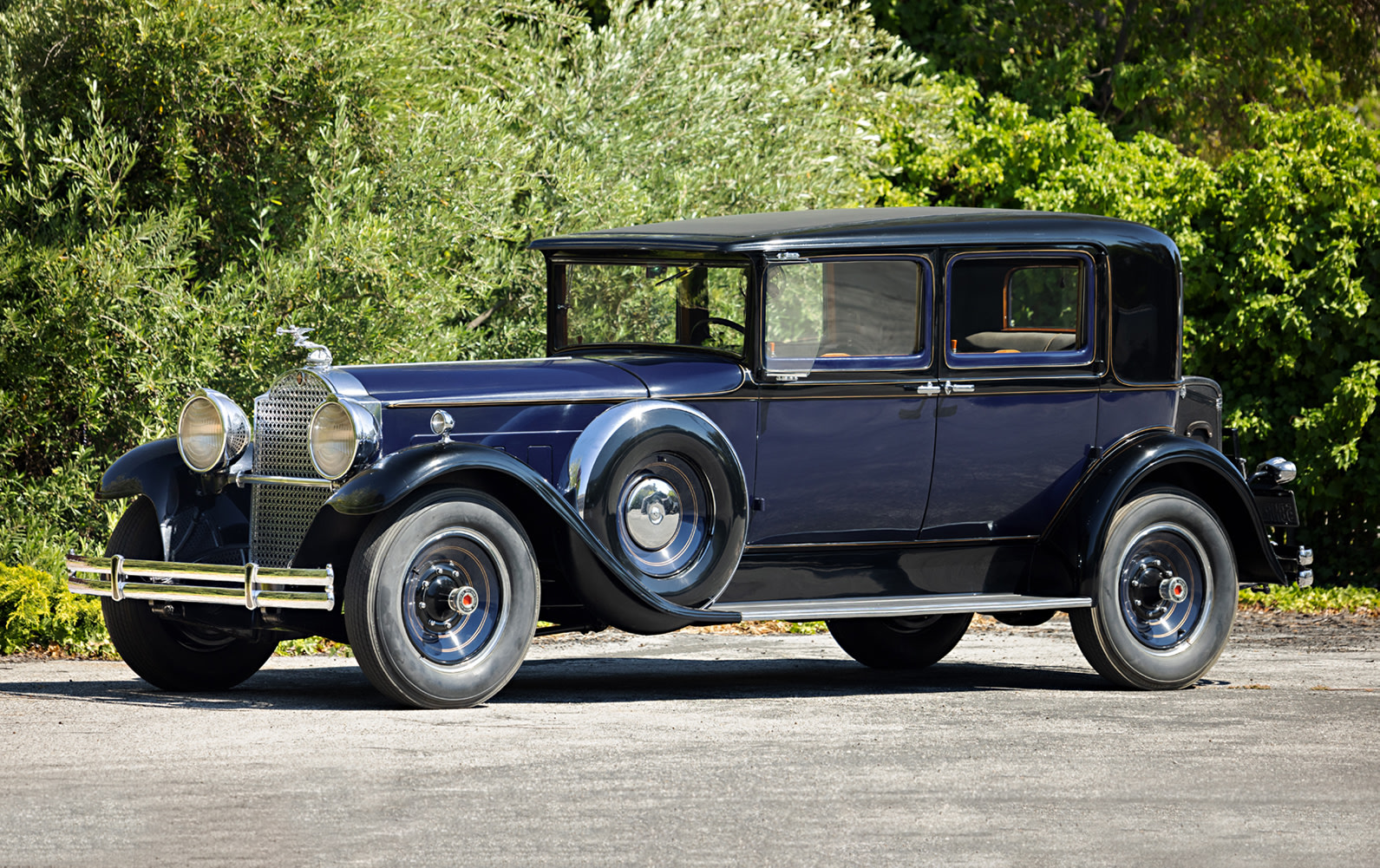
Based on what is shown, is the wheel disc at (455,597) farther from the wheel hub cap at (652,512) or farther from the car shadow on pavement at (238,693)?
the wheel hub cap at (652,512)

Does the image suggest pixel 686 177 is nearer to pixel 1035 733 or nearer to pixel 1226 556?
pixel 1226 556

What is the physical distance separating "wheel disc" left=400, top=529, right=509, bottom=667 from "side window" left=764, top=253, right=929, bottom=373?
1.53 metres

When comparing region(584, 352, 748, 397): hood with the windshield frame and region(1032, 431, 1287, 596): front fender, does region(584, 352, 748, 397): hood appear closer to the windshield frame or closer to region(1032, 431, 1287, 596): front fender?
the windshield frame

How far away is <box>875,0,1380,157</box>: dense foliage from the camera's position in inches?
794

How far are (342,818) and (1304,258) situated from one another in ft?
34.2

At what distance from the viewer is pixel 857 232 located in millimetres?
7625

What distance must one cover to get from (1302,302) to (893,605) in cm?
721

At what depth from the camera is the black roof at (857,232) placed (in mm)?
7562

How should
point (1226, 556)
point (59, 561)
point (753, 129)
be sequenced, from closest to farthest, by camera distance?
point (1226, 556) < point (59, 561) < point (753, 129)

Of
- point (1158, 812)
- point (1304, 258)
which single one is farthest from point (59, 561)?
point (1304, 258)

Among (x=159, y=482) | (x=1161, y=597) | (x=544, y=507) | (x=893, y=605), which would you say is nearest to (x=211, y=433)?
(x=159, y=482)

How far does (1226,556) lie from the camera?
8.12 metres

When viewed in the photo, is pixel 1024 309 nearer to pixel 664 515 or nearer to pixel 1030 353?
pixel 1030 353

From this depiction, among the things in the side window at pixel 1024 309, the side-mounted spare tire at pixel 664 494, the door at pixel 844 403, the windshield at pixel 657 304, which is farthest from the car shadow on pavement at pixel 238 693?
the side window at pixel 1024 309
